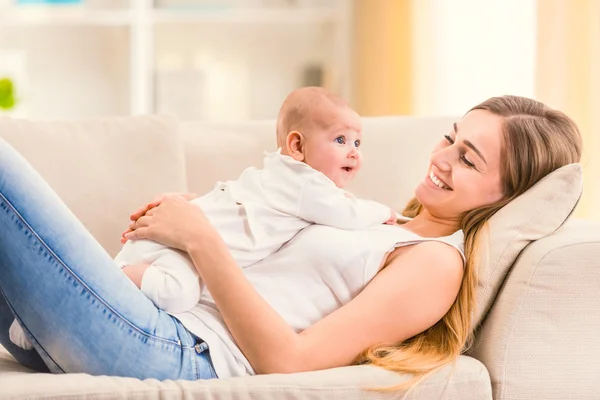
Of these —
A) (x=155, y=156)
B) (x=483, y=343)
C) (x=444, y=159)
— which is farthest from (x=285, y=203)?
(x=155, y=156)

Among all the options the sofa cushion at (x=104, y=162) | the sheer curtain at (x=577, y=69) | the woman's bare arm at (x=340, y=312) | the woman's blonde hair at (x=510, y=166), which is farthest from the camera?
the sheer curtain at (x=577, y=69)

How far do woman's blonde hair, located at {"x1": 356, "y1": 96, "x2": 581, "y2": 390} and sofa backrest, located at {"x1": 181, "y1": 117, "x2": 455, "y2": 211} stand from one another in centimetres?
55

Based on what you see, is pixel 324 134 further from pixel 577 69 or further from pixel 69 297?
pixel 577 69

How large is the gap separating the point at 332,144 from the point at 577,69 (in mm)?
970

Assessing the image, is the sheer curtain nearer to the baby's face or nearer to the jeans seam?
the baby's face

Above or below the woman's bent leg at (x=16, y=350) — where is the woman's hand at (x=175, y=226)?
above

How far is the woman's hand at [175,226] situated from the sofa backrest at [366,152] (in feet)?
2.02

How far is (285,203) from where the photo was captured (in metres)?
1.51

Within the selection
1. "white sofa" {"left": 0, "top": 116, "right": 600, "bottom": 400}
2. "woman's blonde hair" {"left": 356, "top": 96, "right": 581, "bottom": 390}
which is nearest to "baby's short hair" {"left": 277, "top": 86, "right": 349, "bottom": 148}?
"woman's blonde hair" {"left": 356, "top": 96, "right": 581, "bottom": 390}

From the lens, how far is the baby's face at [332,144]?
1.60m

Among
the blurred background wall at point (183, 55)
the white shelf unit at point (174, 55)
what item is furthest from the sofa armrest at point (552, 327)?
the white shelf unit at point (174, 55)

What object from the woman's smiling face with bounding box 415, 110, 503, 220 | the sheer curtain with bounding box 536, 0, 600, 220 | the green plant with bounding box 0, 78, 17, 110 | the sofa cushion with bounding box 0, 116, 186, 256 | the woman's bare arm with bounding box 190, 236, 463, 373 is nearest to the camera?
the woman's bare arm with bounding box 190, 236, 463, 373

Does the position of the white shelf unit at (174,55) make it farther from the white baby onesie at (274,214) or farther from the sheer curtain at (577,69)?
the white baby onesie at (274,214)

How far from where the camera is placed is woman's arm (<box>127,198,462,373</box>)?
1.34m
